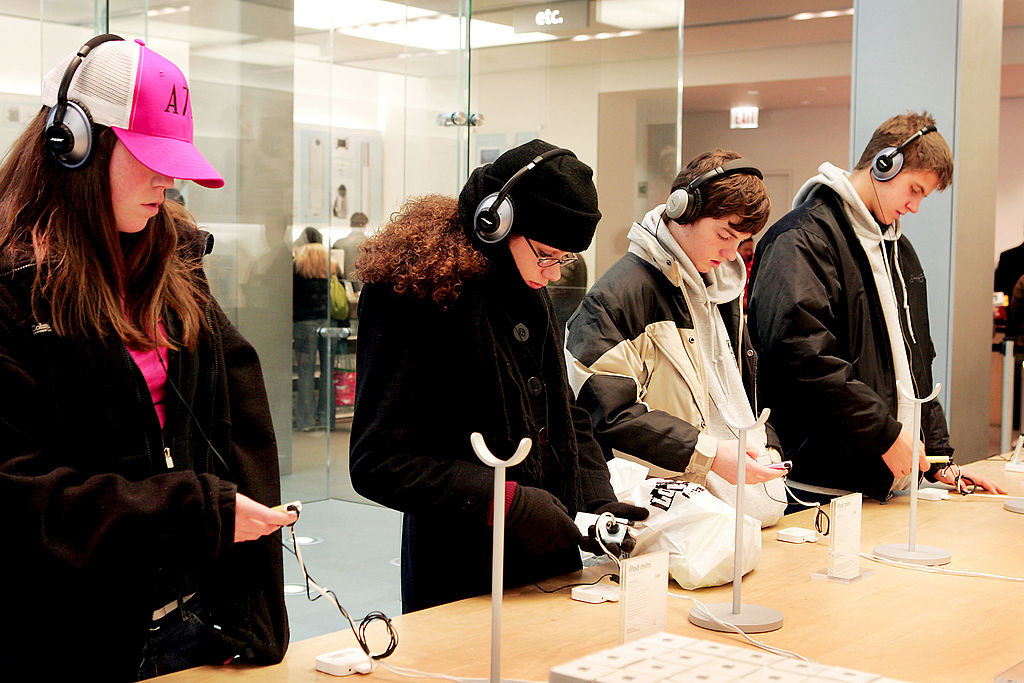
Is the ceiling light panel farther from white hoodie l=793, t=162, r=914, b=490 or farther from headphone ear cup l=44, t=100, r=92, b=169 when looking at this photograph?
headphone ear cup l=44, t=100, r=92, b=169

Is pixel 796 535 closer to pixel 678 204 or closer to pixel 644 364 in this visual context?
pixel 644 364

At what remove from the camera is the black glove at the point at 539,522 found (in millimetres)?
1707

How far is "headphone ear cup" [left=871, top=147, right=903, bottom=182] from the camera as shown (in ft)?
9.51

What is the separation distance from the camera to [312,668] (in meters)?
1.53

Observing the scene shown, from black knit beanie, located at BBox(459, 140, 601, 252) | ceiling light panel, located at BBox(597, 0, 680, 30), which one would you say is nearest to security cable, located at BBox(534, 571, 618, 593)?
black knit beanie, located at BBox(459, 140, 601, 252)

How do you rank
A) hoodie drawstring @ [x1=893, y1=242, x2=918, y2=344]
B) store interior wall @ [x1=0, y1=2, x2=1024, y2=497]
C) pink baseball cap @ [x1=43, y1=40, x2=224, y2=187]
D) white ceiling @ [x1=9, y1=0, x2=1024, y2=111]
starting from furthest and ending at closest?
store interior wall @ [x1=0, y1=2, x2=1024, y2=497] → white ceiling @ [x1=9, y1=0, x2=1024, y2=111] → hoodie drawstring @ [x1=893, y1=242, x2=918, y2=344] → pink baseball cap @ [x1=43, y1=40, x2=224, y2=187]

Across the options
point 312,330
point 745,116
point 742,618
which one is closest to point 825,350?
point 742,618

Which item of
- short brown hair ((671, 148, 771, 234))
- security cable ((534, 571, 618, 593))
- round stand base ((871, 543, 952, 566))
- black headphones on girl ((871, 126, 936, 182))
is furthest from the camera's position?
black headphones on girl ((871, 126, 936, 182))

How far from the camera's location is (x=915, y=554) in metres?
2.24

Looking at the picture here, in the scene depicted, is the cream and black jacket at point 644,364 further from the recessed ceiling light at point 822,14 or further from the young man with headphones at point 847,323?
the recessed ceiling light at point 822,14

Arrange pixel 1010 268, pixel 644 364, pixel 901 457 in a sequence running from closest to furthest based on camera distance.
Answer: pixel 644 364
pixel 901 457
pixel 1010 268

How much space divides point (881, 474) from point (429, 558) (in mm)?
1398

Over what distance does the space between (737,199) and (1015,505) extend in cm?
115

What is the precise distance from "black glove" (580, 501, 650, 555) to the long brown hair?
2.40 feet
